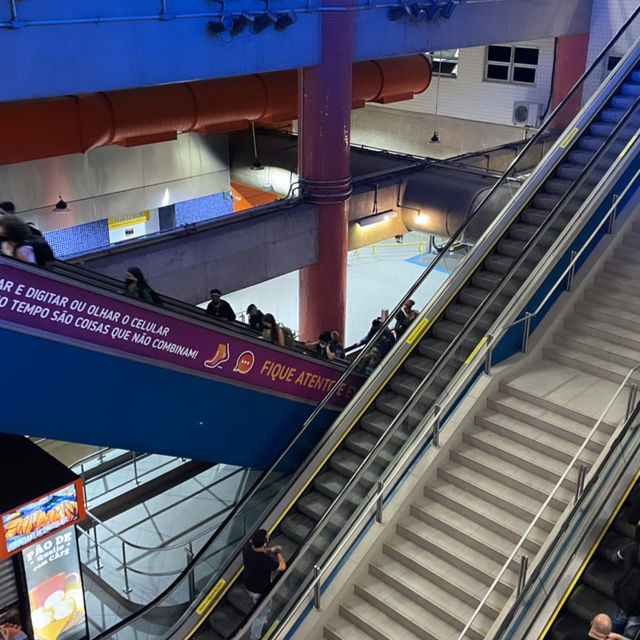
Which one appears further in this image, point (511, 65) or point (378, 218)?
point (511, 65)

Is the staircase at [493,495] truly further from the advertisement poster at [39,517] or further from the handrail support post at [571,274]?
the advertisement poster at [39,517]

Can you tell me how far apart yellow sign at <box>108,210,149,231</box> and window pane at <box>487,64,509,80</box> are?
1057cm

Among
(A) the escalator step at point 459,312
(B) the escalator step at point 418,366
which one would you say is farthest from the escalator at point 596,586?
(A) the escalator step at point 459,312

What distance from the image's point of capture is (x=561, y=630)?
745 cm

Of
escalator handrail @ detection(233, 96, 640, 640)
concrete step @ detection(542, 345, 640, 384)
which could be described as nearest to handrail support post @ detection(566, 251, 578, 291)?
escalator handrail @ detection(233, 96, 640, 640)

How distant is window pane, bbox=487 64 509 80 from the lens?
2312cm

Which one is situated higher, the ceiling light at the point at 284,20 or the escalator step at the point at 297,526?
the ceiling light at the point at 284,20

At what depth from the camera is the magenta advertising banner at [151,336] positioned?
24.5 feet

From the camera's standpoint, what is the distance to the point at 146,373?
8.89 meters

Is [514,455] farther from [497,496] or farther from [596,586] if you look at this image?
[596,586]

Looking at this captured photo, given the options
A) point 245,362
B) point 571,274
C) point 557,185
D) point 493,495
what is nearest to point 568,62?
point 557,185

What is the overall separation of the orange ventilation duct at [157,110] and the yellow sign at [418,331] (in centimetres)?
634

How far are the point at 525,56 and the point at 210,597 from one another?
18164mm

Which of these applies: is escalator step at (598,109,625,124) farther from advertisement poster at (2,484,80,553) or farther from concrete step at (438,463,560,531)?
advertisement poster at (2,484,80,553)
